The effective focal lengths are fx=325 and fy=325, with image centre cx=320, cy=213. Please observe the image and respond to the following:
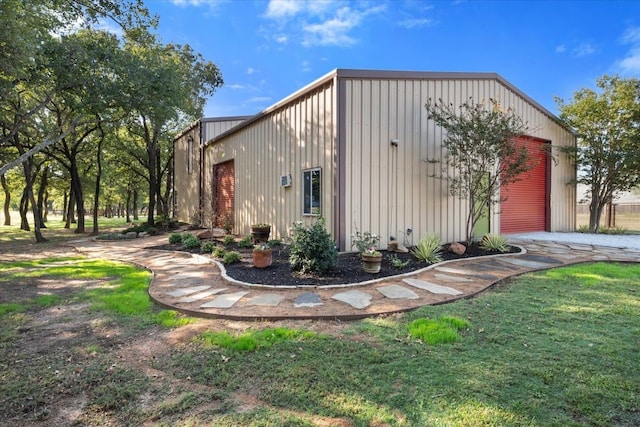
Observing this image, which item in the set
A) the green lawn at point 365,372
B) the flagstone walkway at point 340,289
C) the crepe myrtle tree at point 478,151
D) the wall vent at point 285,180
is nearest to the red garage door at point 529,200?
the crepe myrtle tree at point 478,151

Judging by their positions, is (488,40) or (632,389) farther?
(488,40)

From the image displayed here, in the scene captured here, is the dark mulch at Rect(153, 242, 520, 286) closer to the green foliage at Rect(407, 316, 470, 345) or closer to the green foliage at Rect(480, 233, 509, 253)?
the green foliage at Rect(480, 233, 509, 253)

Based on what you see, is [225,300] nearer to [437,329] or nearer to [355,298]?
[355,298]

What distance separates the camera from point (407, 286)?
15.8ft

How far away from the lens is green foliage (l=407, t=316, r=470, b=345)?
297cm

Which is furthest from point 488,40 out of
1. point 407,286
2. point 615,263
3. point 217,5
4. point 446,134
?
point 407,286

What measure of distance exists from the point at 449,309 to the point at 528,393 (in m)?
1.64

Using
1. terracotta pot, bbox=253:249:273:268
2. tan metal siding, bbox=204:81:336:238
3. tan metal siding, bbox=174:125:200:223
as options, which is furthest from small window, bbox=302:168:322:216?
tan metal siding, bbox=174:125:200:223

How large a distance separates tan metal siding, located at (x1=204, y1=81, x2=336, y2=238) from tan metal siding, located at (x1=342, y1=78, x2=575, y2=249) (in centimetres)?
55

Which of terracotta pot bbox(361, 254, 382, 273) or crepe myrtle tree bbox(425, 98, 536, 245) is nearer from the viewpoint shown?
terracotta pot bbox(361, 254, 382, 273)

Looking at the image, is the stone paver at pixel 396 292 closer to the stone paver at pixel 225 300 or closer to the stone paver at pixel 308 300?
the stone paver at pixel 308 300

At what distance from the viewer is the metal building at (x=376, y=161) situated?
7.25 m

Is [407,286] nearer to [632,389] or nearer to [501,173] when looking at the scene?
[632,389]

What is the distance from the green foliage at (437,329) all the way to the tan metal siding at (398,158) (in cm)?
392
